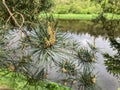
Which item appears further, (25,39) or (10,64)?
(10,64)

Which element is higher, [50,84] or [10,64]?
[10,64]

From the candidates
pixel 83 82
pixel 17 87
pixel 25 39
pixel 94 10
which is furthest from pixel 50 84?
pixel 94 10

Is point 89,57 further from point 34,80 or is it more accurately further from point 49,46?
point 49,46

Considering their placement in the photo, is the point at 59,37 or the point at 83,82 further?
the point at 83,82

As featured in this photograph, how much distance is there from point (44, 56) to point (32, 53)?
214 mm

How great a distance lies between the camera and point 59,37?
3.27 metres

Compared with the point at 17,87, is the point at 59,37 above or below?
above

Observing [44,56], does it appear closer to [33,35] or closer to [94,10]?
[33,35]

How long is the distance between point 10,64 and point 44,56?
66 cm

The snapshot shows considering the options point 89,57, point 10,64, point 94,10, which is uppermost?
point 10,64

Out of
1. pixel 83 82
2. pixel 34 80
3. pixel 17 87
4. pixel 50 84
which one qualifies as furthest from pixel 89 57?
pixel 50 84

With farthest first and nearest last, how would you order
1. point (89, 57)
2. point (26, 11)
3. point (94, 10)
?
point (94, 10), point (89, 57), point (26, 11)

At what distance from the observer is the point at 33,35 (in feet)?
11.0

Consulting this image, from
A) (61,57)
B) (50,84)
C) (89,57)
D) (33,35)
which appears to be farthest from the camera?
(50,84)
